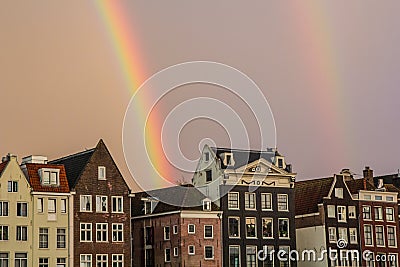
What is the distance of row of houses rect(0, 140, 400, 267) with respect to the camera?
81250 millimetres

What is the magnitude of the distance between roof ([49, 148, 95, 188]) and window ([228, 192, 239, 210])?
1540cm

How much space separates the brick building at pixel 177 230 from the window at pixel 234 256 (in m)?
1.46

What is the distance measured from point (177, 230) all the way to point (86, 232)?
9319mm

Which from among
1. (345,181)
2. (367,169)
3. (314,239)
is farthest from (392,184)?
(314,239)

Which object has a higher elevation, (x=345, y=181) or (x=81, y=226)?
(x=345, y=181)

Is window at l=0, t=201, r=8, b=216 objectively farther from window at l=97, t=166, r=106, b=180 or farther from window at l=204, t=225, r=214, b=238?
window at l=204, t=225, r=214, b=238

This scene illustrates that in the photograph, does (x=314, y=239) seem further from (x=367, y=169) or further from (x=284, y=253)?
(x=367, y=169)

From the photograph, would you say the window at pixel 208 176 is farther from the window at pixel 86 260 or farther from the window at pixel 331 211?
the window at pixel 86 260

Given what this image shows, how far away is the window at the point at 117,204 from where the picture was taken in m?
85.0

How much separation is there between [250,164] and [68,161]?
61.0 ft

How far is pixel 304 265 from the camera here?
320ft

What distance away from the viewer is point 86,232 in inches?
3265

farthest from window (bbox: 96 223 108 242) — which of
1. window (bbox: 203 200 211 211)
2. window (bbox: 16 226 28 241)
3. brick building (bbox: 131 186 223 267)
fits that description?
window (bbox: 203 200 211 211)

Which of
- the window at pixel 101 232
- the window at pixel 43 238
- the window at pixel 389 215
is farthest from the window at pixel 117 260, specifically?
the window at pixel 389 215
